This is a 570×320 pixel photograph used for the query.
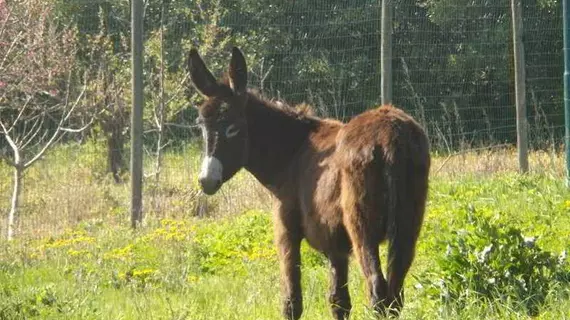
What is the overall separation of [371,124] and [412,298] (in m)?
1.19

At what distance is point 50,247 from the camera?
10883 millimetres

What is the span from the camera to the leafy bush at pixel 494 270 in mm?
6289

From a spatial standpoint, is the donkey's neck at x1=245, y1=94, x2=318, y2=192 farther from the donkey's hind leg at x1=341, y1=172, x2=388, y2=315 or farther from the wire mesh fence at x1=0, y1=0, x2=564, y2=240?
the wire mesh fence at x1=0, y1=0, x2=564, y2=240

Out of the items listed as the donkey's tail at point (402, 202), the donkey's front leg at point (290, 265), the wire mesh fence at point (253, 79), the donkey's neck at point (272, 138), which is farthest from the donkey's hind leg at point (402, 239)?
the wire mesh fence at point (253, 79)

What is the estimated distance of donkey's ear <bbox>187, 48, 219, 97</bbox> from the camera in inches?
309

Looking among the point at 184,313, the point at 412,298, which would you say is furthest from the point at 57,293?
the point at 412,298

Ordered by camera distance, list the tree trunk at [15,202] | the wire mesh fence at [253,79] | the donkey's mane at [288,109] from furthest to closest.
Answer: the wire mesh fence at [253,79] < the tree trunk at [15,202] < the donkey's mane at [288,109]

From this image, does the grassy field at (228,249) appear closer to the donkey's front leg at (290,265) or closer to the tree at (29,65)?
the donkey's front leg at (290,265)

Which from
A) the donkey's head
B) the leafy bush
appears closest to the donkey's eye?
the donkey's head

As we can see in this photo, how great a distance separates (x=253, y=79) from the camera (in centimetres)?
1509

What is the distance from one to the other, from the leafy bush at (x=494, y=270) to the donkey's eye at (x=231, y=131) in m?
1.93

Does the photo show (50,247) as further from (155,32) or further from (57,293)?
(155,32)

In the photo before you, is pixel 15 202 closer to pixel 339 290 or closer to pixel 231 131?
pixel 231 131

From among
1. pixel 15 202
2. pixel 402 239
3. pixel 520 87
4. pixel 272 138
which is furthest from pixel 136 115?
pixel 402 239
